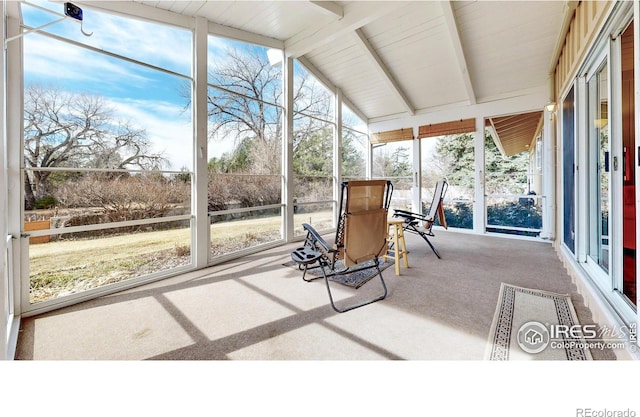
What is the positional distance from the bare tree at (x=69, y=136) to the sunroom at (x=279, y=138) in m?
0.01

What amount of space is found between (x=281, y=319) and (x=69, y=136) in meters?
2.56

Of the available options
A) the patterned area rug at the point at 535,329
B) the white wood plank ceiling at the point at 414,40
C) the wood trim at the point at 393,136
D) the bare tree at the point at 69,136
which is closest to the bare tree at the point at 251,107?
the white wood plank ceiling at the point at 414,40

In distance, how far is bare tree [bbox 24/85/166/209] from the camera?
2.22m

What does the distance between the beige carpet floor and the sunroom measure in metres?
0.06

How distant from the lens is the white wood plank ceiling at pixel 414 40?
10.9ft

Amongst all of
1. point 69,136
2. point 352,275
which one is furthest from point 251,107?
point 352,275

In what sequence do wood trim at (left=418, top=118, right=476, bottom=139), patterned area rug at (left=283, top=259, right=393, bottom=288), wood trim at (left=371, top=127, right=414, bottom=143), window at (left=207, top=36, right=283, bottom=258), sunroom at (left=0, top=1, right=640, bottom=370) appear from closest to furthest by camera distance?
sunroom at (left=0, top=1, right=640, bottom=370), patterned area rug at (left=283, top=259, right=393, bottom=288), window at (left=207, top=36, right=283, bottom=258), wood trim at (left=418, top=118, right=476, bottom=139), wood trim at (left=371, top=127, right=414, bottom=143)

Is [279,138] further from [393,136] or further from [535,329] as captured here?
[535,329]

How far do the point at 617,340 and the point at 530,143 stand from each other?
184 inches

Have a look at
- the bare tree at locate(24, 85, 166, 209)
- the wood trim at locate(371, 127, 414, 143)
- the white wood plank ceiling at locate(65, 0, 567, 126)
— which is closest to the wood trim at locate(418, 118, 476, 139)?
the wood trim at locate(371, 127, 414, 143)

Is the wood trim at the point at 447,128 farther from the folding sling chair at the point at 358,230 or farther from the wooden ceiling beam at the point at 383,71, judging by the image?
the folding sling chair at the point at 358,230

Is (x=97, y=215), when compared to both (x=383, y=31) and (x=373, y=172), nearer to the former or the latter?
(x=383, y=31)

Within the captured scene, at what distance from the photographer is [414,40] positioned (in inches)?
163

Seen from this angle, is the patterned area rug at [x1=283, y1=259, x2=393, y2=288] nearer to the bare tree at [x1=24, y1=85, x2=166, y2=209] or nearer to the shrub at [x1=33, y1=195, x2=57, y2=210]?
the bare tree at [x1=24, y1=85, x2=166, y2=209]
